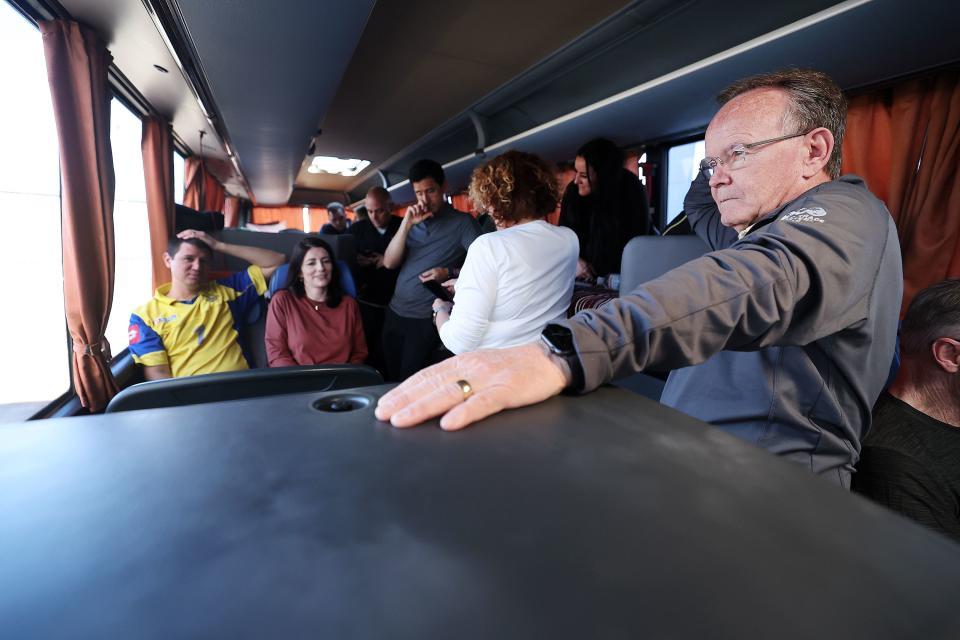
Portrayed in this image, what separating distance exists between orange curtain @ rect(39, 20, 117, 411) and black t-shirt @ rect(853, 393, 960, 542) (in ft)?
11.3

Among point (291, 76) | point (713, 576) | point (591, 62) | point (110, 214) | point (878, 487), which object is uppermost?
point (591, 62)

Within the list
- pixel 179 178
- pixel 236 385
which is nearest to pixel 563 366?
pixel 236 385

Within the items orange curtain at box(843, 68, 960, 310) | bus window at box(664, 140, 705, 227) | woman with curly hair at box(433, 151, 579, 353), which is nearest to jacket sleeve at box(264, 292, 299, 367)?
woman with curly hair at box(433, 151, 579, 353)

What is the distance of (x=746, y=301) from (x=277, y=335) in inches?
112

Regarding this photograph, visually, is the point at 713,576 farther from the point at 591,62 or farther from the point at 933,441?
the point at 591,62

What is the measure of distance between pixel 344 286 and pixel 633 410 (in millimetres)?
3095

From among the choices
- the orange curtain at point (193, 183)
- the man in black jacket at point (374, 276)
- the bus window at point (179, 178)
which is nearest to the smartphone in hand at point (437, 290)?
the man in black jacket at point (374, 276)

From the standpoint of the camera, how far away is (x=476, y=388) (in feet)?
1.90

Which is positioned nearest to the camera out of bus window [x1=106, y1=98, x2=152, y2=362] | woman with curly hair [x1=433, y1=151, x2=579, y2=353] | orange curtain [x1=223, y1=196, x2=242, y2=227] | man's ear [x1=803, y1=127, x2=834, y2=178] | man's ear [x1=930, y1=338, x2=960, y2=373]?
man's ear [x1=803, y1=127, x2=834, y2=178]

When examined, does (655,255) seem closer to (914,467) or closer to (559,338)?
(914,467)

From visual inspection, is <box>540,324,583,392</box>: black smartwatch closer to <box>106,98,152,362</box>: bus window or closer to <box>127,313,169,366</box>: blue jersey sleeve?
<box>127,313,169,366</box>: blue jersey sleeve

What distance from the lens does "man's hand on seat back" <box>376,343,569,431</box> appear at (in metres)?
0.53

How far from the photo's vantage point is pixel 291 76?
333 cm

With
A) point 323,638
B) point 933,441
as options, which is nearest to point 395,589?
point 323,638
